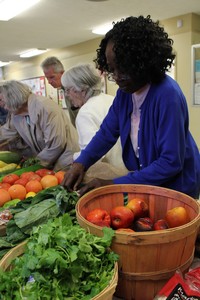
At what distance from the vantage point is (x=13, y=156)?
2387 mm

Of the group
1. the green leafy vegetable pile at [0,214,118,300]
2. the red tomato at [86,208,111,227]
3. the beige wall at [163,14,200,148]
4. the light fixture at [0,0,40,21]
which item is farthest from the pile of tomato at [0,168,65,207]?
the beige wall at [163,14,200,148]

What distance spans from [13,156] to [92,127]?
1.01m

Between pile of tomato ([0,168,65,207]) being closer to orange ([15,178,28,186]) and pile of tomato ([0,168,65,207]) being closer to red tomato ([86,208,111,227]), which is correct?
orange ([15,178,28,186])

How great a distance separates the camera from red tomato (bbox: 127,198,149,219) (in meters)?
0.93

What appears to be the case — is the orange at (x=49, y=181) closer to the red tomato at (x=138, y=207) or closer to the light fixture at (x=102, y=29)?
the red tomato at (x=138, y=207)

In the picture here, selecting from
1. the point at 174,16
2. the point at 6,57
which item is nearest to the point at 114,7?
the point at 174,16

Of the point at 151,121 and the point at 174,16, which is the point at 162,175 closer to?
the point at 151,121

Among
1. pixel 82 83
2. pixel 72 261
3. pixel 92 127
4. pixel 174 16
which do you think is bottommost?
pixel 72 261

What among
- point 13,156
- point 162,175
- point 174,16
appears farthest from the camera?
point 174,16

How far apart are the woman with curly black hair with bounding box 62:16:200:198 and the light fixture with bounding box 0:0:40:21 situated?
2570mm

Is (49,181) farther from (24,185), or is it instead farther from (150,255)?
(150,255)

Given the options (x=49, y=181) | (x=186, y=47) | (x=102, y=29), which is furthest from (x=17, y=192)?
(x=102, y=29)

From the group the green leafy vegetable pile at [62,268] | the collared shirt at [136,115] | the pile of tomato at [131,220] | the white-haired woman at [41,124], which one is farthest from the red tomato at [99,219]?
the white-haired woman at [41,124]

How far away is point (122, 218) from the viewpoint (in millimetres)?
862
